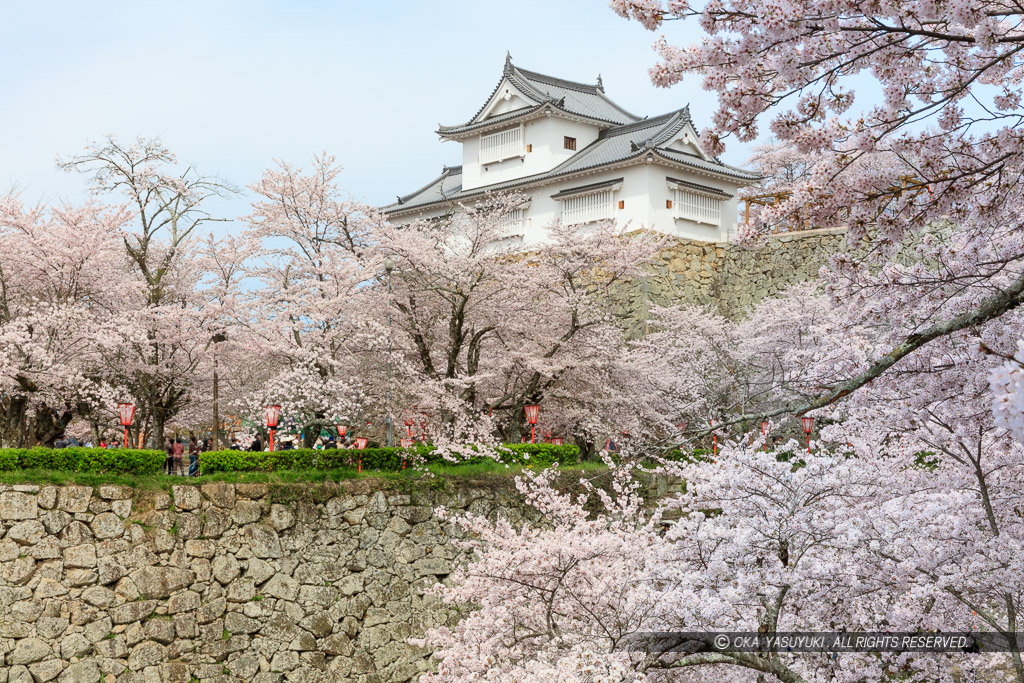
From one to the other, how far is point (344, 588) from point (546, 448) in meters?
5.22

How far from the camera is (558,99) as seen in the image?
28.8 meters

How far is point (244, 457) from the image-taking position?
14273 millimetres

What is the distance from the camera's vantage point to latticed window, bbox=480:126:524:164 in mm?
29422

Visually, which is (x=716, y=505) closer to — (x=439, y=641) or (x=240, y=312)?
(x=439, y=641)

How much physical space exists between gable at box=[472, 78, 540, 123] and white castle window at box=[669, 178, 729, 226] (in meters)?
5.69

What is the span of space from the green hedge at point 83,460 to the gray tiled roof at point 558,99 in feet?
59.8

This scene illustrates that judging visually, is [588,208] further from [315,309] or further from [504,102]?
[315,309]

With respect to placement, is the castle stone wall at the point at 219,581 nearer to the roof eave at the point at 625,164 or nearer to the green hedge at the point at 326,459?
the green hedge at the point at 326,459

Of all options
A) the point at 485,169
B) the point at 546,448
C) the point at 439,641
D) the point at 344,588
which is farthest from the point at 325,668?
the point at 485,169

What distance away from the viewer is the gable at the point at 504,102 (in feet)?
96.5

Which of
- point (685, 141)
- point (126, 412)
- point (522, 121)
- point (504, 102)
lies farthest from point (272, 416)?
point (504, 102)

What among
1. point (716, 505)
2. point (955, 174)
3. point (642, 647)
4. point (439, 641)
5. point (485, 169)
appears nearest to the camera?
point (955, 174)

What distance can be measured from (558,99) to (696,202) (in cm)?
545

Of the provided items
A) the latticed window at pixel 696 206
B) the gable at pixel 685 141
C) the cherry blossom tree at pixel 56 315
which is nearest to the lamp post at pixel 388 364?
the cherry blossom tree at pixel 56 315
